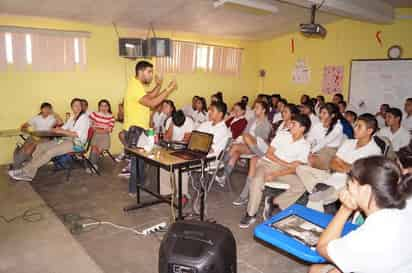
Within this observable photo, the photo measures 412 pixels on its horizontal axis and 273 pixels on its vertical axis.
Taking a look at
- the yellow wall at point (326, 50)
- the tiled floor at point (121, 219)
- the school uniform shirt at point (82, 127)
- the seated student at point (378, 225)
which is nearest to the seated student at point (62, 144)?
the school uniform shirt at point (82, 127)

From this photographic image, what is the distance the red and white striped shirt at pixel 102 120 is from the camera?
17.5ft

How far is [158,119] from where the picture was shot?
5.89m

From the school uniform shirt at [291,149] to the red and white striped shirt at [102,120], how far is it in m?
2.94

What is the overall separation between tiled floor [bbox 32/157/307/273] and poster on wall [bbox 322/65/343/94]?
11.1 ft

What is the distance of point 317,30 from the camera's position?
190 inches

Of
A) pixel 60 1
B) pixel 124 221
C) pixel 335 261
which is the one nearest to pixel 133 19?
pixel 60 1

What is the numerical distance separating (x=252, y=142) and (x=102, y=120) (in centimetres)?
248

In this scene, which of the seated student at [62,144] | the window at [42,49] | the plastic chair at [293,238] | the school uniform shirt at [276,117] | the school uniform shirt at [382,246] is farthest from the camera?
the school uniform shirt at [276,117]

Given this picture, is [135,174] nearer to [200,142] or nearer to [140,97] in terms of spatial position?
[140,97]

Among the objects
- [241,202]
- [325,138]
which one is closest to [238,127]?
[325,138]

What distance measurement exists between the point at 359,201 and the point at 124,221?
2512mm

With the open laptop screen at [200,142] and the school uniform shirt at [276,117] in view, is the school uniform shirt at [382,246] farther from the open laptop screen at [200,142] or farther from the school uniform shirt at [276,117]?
the school uniform shirt at [276,117]

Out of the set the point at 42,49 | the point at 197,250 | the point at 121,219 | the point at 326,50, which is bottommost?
the point at 121,219

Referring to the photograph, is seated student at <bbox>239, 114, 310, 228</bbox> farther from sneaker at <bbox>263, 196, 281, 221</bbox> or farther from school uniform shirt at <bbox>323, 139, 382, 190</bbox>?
school uniform shirt at <bbox>323, 139, 382, 190</bbox>
